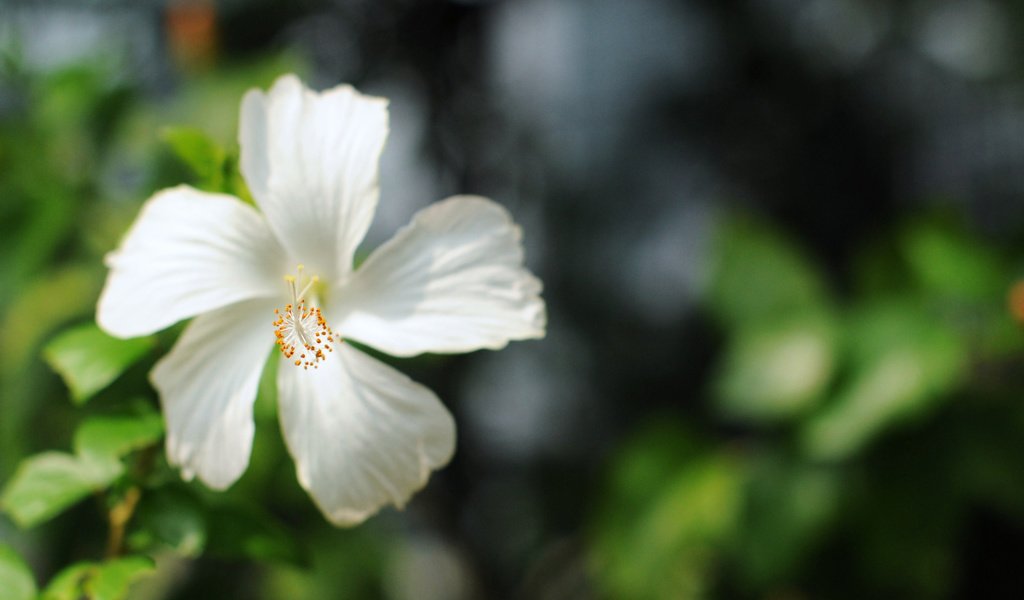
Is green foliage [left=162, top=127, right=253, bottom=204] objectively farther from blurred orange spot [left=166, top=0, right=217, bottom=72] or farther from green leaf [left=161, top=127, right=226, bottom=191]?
blurred orange spot [left=166, top=0, right=217, bottom=72]

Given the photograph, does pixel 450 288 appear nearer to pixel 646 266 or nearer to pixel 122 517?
pixel 122 517

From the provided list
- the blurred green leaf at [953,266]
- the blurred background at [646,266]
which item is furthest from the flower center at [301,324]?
the blurred green leaf at [953,266]

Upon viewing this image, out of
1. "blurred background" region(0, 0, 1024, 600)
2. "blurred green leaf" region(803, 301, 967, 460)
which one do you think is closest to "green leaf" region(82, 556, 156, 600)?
"blurred background" region(0, 0, 1024, 600)

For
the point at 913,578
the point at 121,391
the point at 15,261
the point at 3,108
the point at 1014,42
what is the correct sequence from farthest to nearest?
the point at 1014,42
the point at 3,108
the point at 913,578
the point at 15,261
the point at 121,391

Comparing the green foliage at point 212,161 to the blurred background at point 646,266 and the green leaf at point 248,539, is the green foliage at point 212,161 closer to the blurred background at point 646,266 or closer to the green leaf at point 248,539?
the green leaf at point 248,539

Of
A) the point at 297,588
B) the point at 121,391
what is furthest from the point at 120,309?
the point at 297,588

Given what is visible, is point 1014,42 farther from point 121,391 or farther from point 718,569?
point 121,391
